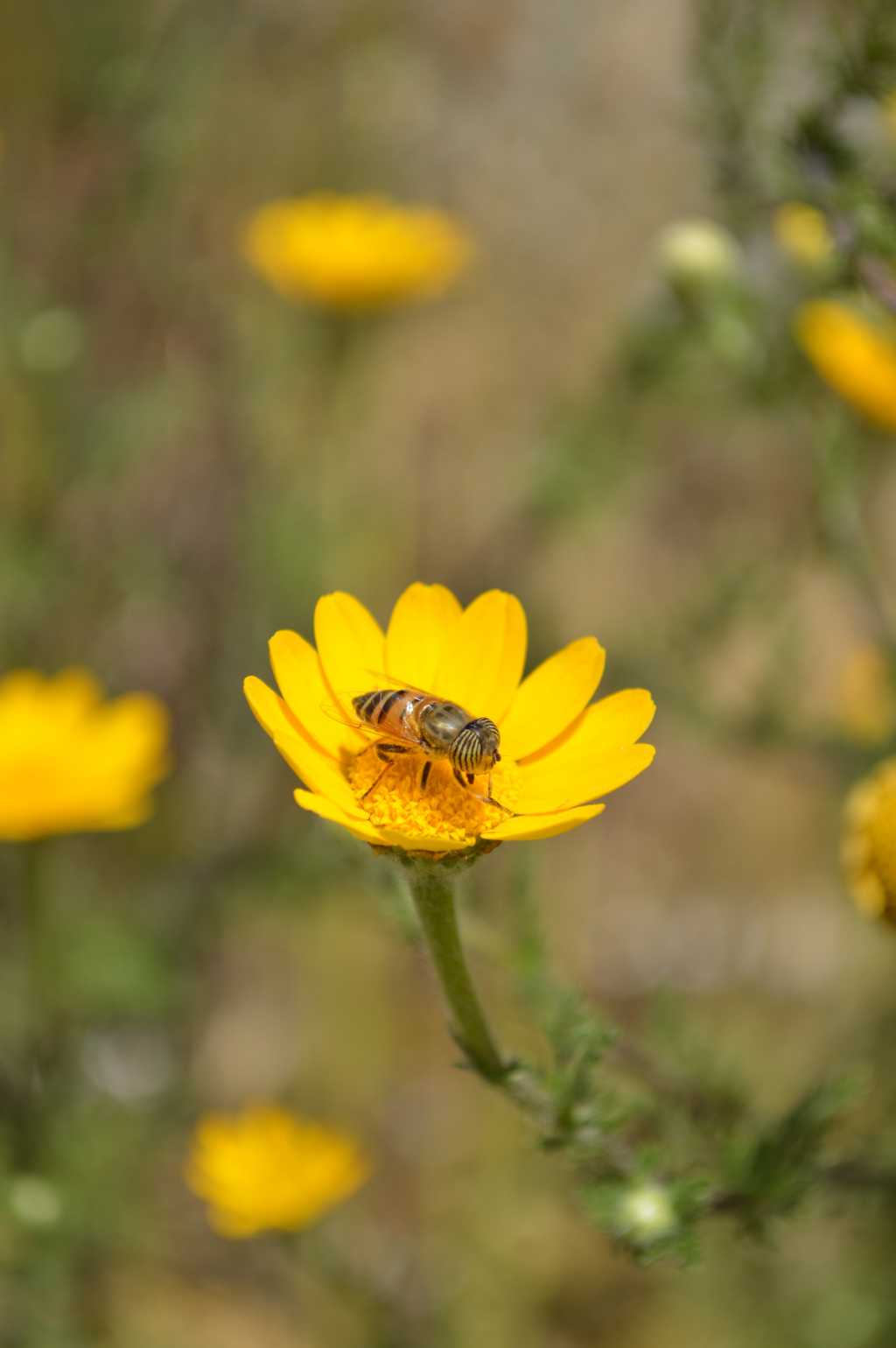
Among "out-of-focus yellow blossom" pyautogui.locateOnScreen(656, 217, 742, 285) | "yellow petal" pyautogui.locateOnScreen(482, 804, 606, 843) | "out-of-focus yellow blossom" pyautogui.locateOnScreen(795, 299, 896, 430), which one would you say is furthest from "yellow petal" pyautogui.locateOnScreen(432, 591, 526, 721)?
"out-of-focus yellow blossom" pyautogui.locateOnScreen(656, 217, 742, 285)

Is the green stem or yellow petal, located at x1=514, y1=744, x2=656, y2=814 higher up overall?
yellow petal, located at x1=514, y1=744, x2=656, y2=814

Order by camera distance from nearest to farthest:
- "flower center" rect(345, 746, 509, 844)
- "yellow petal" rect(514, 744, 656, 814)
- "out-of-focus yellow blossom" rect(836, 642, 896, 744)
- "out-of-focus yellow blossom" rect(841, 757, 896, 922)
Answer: "yellow petal" rect(514, 744, 656, 814)
"flower center" rect(345, 746, 509, 844)
"out-of-focus yellow blossom" rect(841, 757, 896, 922)
"out-of-focus yellow blossom" rect(836, 642, 896, 744)

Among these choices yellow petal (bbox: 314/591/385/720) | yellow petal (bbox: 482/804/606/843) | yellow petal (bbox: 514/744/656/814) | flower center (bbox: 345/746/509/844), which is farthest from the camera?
Result: yellow petal (bbox: 314/591/385/720)

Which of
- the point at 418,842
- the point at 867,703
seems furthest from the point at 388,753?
the point at 867,703

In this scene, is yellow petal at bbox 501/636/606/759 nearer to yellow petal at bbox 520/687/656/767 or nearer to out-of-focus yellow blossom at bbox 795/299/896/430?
yellow petal at bbox 520/687/656/767

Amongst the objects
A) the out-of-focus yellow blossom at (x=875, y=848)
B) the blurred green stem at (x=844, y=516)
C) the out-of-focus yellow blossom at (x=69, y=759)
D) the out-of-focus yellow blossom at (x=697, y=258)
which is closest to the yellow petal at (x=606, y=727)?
the out-of-focus yellow blossom at (x=875, y=848)

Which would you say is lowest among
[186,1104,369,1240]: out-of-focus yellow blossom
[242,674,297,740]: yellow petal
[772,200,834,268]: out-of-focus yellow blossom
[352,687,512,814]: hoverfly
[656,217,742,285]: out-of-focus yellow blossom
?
[186,1104,369,1240]: out-of-focus yellow blossom

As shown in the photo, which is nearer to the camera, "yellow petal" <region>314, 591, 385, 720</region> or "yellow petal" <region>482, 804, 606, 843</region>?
"yellow petal" <region>482, 804, 606, 843</region>
